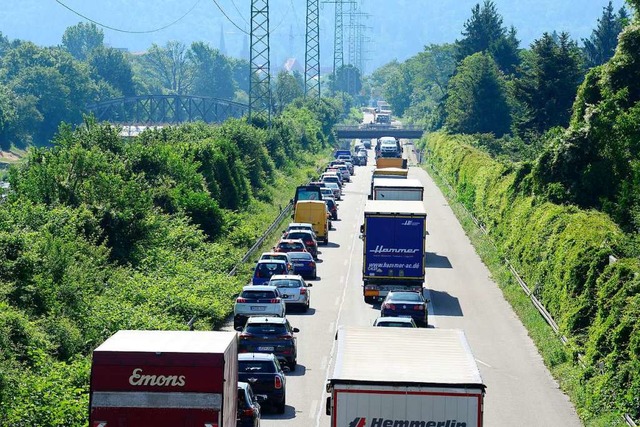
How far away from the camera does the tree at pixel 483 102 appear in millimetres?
125000

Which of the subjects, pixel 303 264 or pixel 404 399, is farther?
pixel 303 264

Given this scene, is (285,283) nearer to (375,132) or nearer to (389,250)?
(389,250)

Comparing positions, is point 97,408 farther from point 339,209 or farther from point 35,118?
point 35,118

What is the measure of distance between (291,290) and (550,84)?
53873 mm

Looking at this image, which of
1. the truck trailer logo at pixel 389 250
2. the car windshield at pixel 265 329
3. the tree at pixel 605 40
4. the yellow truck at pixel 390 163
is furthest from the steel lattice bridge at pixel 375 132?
the car windshield at pixel 265 329

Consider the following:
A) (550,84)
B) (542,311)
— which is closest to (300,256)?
(542,311)

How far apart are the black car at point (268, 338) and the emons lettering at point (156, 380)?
1266cm

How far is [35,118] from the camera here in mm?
171250

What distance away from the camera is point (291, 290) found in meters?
41.5

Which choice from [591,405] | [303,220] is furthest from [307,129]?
[591,405]

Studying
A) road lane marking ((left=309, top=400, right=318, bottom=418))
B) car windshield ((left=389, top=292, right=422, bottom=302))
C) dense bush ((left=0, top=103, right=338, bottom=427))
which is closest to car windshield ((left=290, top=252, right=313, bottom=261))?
dense bush ((left=0, top=103, right=338, bottom=427))

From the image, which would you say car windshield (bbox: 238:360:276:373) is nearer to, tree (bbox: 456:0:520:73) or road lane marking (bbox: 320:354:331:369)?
road lane marking (bbox: 320:354:331:369)

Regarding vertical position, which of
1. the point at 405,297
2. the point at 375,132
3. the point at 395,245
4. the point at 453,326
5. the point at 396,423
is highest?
the point at 396,423

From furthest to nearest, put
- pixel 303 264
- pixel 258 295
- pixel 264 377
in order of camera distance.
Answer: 1. pixel 303 264
2. pixel 258 295
3. pixel 264 377
